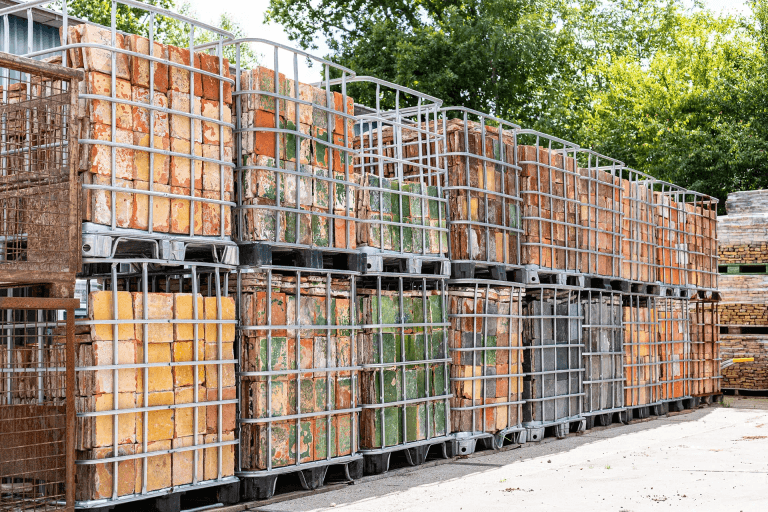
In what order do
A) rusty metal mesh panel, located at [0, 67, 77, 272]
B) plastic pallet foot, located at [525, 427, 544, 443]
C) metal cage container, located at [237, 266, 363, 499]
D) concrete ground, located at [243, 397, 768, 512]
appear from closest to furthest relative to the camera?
rusty metal mesh panel, located at [0, 67, 77, 272]
concrete ground, located at [243, 397, 768, 512]
metal cage container, located at [237, 266, 363, 499]
plastic pallet foot, located at [525, 427, 544, 443]

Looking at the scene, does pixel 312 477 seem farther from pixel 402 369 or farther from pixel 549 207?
pixel 549 207

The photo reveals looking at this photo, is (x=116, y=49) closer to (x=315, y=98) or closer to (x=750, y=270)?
(x=315, y=98)

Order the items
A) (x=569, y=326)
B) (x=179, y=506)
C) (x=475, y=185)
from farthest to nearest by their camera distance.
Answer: (x=569, y=326) < (x=475, y=185) < (x=179, y=506)

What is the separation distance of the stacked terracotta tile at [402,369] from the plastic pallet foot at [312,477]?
2.58 ft

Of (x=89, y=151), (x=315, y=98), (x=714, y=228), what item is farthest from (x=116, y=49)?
(x=714, y=228)

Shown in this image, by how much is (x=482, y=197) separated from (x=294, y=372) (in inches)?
141

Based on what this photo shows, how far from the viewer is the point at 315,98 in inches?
300

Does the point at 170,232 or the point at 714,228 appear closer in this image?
the point at 170,232

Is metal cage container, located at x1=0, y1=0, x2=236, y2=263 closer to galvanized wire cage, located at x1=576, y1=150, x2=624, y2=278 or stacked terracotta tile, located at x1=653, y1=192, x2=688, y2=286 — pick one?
galvanized wire cage, located at x1=576, y1=150, x2=624, y2=278

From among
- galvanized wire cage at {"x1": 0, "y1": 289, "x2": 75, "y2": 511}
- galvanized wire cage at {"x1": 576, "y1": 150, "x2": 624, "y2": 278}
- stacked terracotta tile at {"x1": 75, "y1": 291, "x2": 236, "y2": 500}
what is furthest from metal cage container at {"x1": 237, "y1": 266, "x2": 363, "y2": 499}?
galvanized wire cage at {"x1": 576, "y1": 150, "x2": 624, "y2": 278}

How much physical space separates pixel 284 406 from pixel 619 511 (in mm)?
2708

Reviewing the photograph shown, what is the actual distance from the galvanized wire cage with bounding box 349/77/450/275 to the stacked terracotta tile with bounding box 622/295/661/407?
4.62 metres

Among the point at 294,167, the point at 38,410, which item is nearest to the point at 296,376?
the point at 294,167

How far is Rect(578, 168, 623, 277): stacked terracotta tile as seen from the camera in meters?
11.6
